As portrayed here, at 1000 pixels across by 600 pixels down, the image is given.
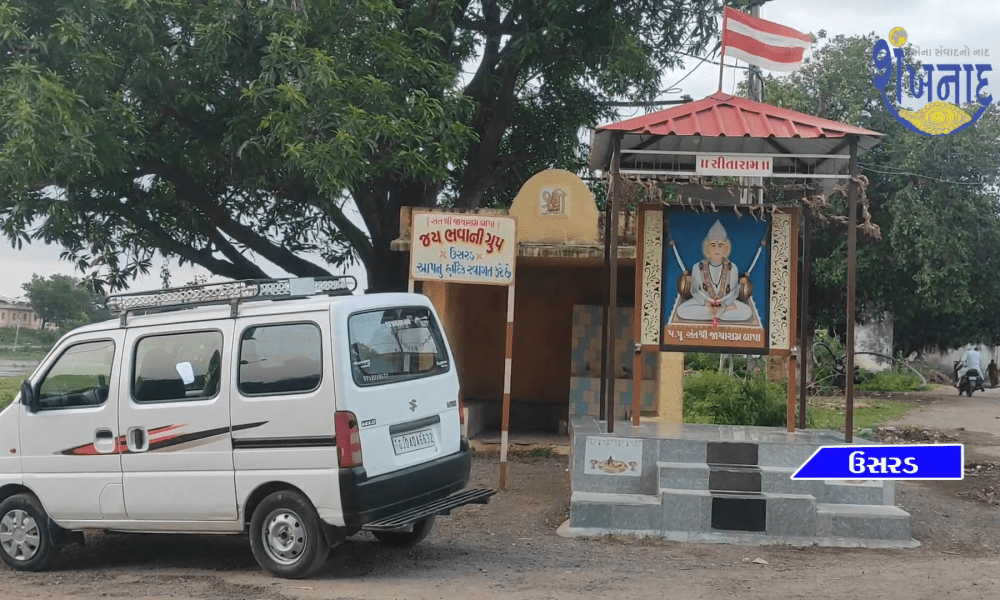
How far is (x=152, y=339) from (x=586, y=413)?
7161 mm

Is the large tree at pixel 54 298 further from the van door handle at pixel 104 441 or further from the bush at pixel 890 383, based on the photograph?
the bush at pixel 890 383

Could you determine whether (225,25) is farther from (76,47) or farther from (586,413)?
(586,413)

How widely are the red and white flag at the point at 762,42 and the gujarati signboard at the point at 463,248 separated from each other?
266cm

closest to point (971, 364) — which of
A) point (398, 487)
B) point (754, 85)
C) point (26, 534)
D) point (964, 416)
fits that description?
point (964, 416)

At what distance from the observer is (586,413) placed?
42.8 ft

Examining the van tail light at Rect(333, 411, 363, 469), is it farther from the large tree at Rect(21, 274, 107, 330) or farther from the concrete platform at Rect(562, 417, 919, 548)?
the large tree at Rect(21, 274, 107, 330)

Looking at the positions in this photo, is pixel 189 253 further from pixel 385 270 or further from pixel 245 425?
pixel 245 425

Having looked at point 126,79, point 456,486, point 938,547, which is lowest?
point 938,547

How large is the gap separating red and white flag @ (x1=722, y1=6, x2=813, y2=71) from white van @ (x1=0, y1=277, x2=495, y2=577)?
4164 millimetres

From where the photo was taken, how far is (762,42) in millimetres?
9242

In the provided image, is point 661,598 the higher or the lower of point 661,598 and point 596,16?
the lower

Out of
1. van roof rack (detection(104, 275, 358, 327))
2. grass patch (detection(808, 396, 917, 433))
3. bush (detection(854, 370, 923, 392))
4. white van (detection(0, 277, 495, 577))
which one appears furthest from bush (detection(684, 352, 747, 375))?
van roof rack (detection(104, 275, 358, 327))

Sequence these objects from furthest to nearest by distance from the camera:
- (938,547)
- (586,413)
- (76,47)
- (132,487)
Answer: (586,413)
(76,47)
(938,547)
(132,487)

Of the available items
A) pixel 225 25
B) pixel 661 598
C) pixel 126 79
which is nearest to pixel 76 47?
pixel 126 79
